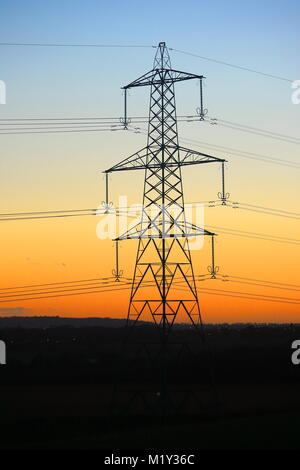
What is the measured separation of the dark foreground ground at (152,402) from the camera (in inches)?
1934

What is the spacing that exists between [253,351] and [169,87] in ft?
215

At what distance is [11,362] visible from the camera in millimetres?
107500

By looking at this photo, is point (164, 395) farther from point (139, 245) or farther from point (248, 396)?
point (248, 396)

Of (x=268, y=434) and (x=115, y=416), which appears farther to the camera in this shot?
(x=115, y=416)

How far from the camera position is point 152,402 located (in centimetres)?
7338

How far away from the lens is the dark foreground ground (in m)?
49.1

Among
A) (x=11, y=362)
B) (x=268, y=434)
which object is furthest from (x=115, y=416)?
(x=11, y=362)

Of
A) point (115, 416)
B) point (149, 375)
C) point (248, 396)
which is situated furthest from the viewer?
point (149, 375)

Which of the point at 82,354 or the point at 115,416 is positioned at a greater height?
the point at 82,354

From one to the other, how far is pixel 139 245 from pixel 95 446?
12938mm

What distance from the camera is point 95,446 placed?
1796 inches
